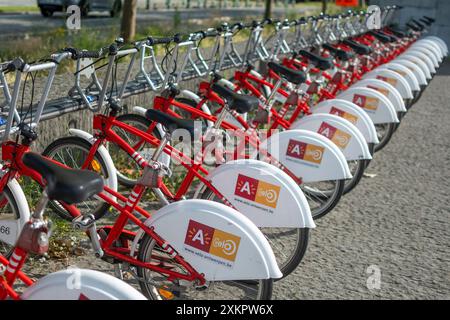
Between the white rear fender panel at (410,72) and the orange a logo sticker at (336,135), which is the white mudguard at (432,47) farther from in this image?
the orange a logo sticker at (336,135)

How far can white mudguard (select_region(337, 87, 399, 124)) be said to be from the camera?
270 inches

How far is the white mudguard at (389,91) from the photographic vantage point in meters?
7.38

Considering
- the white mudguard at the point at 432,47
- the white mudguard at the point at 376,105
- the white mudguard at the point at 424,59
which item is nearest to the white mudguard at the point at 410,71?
the white mudguard at the point at 424,59

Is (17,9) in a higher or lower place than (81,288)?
lower

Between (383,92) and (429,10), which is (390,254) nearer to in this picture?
(383,92)

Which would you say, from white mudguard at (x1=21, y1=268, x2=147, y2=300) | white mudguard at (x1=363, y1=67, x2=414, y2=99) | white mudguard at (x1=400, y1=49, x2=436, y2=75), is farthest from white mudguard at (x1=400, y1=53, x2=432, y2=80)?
white mudguard at (x1=21, y1=268, x2=147, y2=300)

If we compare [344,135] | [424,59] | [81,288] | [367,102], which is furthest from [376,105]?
[81,288]

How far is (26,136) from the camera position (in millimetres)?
3602

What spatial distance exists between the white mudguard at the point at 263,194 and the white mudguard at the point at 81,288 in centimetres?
159

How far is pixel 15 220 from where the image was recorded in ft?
12.7

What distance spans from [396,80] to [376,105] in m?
1.53

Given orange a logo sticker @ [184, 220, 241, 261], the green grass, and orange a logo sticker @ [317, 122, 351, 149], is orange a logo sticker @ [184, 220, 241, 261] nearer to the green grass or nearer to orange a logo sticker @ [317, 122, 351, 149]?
orange a logo sticker @ [317, 122, 351, 149]

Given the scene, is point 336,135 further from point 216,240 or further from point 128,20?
point 128,20

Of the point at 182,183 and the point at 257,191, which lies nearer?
the point at 257,191
